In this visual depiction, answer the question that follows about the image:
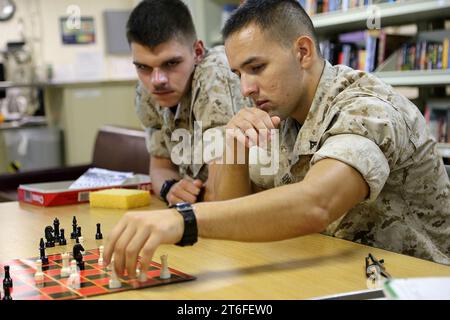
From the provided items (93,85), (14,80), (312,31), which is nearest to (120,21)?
(93,85)

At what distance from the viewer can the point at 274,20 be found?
1674 mm

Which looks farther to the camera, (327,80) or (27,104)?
(27,104)

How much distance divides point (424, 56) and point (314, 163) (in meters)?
2.14

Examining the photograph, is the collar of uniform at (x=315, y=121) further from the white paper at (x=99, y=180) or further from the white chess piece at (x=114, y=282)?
the white paper at (x=99, y=180)

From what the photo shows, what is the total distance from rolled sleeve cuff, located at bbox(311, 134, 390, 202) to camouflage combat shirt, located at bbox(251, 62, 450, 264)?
38 millimetres

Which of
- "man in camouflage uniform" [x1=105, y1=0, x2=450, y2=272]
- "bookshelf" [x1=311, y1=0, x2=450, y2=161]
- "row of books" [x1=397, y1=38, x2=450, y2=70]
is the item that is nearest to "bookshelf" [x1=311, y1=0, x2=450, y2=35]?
"bookshelf" [x1=311, y1=0, x2=450, y2=161]

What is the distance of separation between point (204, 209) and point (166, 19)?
113 centimetres

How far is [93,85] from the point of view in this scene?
269 inches

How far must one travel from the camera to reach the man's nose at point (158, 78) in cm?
220

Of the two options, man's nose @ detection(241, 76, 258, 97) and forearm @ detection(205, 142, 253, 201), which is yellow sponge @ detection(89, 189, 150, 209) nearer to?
forearm @ detection(205, 142, 253, 201)

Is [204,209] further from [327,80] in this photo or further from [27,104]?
[27,104]

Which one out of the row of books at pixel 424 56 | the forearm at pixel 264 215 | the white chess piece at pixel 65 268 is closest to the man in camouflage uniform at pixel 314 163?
the forearm at pixel 264 215

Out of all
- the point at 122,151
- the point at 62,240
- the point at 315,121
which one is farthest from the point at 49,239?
the point at 122,151

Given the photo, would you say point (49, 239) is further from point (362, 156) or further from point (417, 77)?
point (417, 77)
